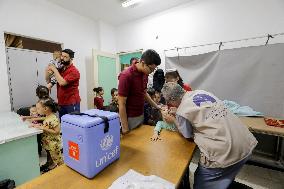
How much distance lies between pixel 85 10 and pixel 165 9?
1.81 meters

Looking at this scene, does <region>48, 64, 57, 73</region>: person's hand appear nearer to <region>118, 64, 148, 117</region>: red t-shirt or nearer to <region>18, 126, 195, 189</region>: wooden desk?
<region>118, 64, 148, 117</region>: red t-shirt

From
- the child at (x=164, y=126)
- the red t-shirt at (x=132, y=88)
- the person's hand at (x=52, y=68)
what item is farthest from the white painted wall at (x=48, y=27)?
the child at (x=164, y=126)

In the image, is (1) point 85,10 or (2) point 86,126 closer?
(2) point 86,126

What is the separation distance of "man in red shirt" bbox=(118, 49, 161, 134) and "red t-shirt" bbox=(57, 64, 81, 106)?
88cm

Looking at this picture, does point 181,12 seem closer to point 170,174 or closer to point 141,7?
point 141,7

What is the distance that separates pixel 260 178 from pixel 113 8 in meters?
3.97

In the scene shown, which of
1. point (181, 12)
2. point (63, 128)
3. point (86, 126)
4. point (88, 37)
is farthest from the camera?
point (88, 37)

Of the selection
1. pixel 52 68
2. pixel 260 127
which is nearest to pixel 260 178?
pixel 260 127

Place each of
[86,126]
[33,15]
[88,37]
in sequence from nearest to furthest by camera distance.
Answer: [86,126], [33,15], [88,37]

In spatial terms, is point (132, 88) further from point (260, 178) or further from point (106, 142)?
point (260, 178)

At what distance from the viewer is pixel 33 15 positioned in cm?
311

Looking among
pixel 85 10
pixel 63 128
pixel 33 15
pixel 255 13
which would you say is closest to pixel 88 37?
pixel 85 10

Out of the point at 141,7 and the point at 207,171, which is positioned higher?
the point at 141,7

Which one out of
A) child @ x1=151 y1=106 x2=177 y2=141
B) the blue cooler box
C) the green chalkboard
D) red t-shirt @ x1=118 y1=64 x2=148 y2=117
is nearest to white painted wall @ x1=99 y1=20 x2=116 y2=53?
the green chalkboard
